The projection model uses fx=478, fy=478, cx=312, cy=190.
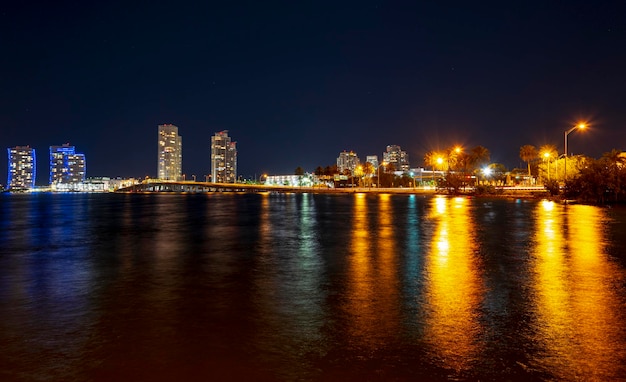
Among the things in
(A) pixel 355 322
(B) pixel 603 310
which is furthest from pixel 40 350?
(B) pixel 603 310

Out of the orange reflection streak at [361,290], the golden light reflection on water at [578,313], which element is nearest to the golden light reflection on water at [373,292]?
the orange reflection streak at [361,290]

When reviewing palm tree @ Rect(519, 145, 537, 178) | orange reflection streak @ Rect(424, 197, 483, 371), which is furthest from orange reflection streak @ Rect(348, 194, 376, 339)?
palm tree @ Rect(519, 145, 537, 178)

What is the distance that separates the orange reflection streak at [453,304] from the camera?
5789mm

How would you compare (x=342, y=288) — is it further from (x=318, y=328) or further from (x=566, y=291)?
(x=566, y=291)

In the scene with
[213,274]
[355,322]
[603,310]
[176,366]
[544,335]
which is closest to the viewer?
[176,366]

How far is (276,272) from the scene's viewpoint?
1128cm

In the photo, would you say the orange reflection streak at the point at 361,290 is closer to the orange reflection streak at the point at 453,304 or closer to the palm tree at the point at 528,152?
the orange reflection streak at the point at 453,304

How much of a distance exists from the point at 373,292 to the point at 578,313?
3373mm

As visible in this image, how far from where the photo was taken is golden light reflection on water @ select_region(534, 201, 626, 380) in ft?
17.5

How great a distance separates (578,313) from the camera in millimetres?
7410

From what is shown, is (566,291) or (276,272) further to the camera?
(276,272)

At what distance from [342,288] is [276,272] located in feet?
7.82

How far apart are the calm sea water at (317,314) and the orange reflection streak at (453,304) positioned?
0.04 metres

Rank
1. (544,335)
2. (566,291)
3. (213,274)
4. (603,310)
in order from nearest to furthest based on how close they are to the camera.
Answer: (544,335), (603,310), (566,291), (213,274)
